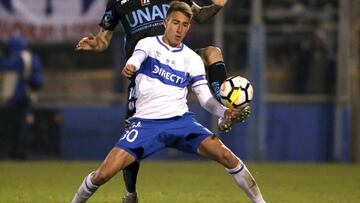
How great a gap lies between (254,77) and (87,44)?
1106 centimetres

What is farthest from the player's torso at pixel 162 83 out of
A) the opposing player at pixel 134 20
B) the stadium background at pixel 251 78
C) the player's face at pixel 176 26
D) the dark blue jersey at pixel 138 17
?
the stadium background at pixel 251 78

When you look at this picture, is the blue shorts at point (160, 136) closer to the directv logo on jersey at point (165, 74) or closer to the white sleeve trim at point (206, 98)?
the white sleeve trim at point (206, 98)

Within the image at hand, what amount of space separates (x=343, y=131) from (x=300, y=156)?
0.99m

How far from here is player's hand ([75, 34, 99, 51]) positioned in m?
9.72

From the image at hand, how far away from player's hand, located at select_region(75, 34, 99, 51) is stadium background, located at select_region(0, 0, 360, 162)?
10.7m

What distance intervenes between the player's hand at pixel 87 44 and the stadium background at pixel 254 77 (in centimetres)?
1073

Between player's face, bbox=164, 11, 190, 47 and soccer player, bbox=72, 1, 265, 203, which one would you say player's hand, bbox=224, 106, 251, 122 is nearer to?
soccer player, bbox=72, 1, 265, 203

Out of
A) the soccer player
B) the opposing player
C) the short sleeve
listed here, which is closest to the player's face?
the soccer player

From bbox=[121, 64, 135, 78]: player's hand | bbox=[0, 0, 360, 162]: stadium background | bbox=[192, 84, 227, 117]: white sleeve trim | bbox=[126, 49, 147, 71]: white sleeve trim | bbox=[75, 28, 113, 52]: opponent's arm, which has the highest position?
bbox=[75, 28, 113, 52]: opponent's arm

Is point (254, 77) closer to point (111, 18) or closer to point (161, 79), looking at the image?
point (111, 18)

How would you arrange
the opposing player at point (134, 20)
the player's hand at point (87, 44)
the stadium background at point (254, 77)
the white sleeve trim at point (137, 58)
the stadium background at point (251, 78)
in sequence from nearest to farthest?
the white sleeve trim at point (137, 58) < the player's hand at point (87, 44) < the opposing player at point (134, 20) < the stadium background at point (251, 78) < the stadium background at point (254, 77)

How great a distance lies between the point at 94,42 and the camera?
994cm

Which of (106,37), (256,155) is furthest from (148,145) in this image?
(256,155)

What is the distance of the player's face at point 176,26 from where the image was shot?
364 inches
